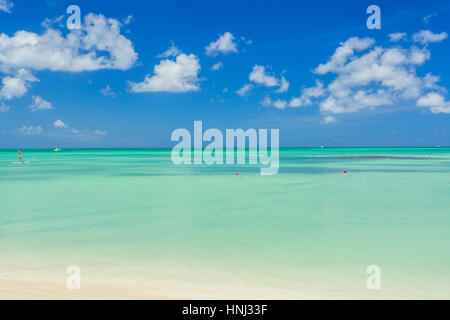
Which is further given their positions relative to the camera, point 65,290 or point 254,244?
point 254,244

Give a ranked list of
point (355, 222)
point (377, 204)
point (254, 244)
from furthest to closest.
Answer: point (377, 204) < point (355, 222) < point (254, 244)

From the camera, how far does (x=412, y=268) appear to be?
21.0 feet

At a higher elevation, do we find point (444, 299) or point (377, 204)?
point (377, 204)

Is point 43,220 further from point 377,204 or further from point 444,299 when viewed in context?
point 377,204

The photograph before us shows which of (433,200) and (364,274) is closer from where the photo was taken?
(364,274)

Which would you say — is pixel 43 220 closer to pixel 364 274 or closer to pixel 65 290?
pixel 65 290

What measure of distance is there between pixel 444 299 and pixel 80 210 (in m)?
10.8

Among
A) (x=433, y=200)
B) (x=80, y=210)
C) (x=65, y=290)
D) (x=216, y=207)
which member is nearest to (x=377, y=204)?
(x=433, y=200)

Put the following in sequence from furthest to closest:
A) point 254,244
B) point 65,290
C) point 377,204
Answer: point 377,204
point 254,244
point 65,290

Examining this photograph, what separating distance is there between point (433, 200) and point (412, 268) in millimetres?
9530

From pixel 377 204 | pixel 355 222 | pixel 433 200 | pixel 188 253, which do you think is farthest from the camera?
pixel 433 200

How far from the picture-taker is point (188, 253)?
7379 millimetres

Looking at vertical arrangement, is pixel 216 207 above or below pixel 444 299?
above

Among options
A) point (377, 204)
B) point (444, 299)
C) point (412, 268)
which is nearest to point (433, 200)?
point (377, 204)
